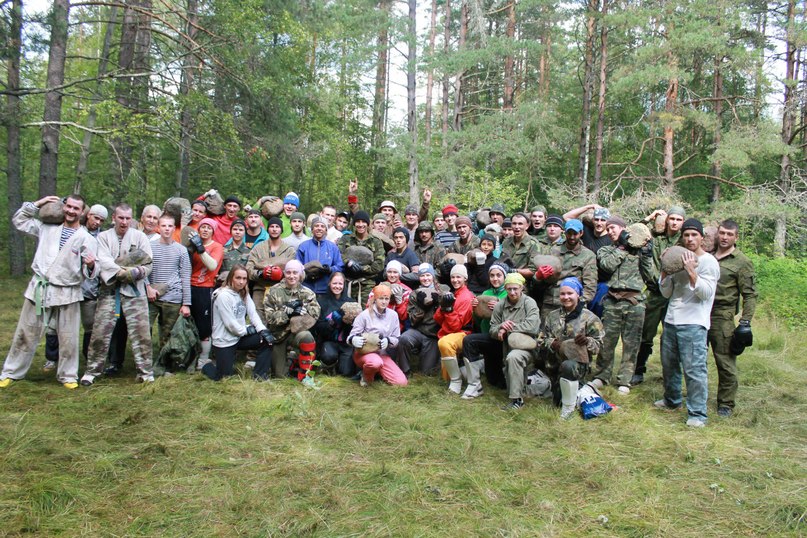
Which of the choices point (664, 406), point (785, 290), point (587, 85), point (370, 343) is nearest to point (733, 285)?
point (664, 406)

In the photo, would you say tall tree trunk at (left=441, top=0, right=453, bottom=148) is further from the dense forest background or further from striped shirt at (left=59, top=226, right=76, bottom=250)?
striped shirt at (left=59, top=226, right=76, bottom=250)

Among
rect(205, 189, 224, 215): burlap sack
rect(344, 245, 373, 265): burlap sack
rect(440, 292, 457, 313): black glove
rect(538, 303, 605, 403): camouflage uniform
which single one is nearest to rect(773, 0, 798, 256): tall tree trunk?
rect(538, 303, 605, 403): camouflage uniform

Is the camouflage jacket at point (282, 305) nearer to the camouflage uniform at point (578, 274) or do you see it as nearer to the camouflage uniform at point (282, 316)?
the camouflage uniform at point (282, 316)

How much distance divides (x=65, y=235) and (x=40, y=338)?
108 centimetres

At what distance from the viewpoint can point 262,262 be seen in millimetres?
6441

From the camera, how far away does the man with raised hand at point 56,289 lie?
17.1 ft

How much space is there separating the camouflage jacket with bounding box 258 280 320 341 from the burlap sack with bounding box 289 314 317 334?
52mm

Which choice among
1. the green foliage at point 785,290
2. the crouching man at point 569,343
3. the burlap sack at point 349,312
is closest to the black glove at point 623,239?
the crouching man at point 569,343

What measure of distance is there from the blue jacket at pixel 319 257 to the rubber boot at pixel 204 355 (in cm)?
136

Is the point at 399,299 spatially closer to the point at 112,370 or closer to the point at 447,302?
the point at 447,302

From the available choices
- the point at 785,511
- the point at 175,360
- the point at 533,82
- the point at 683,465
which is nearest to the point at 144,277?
the point at 175,360

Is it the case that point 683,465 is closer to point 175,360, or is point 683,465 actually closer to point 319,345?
point 319,345

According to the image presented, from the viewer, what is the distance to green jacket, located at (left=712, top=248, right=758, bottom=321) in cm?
506

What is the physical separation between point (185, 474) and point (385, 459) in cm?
141
